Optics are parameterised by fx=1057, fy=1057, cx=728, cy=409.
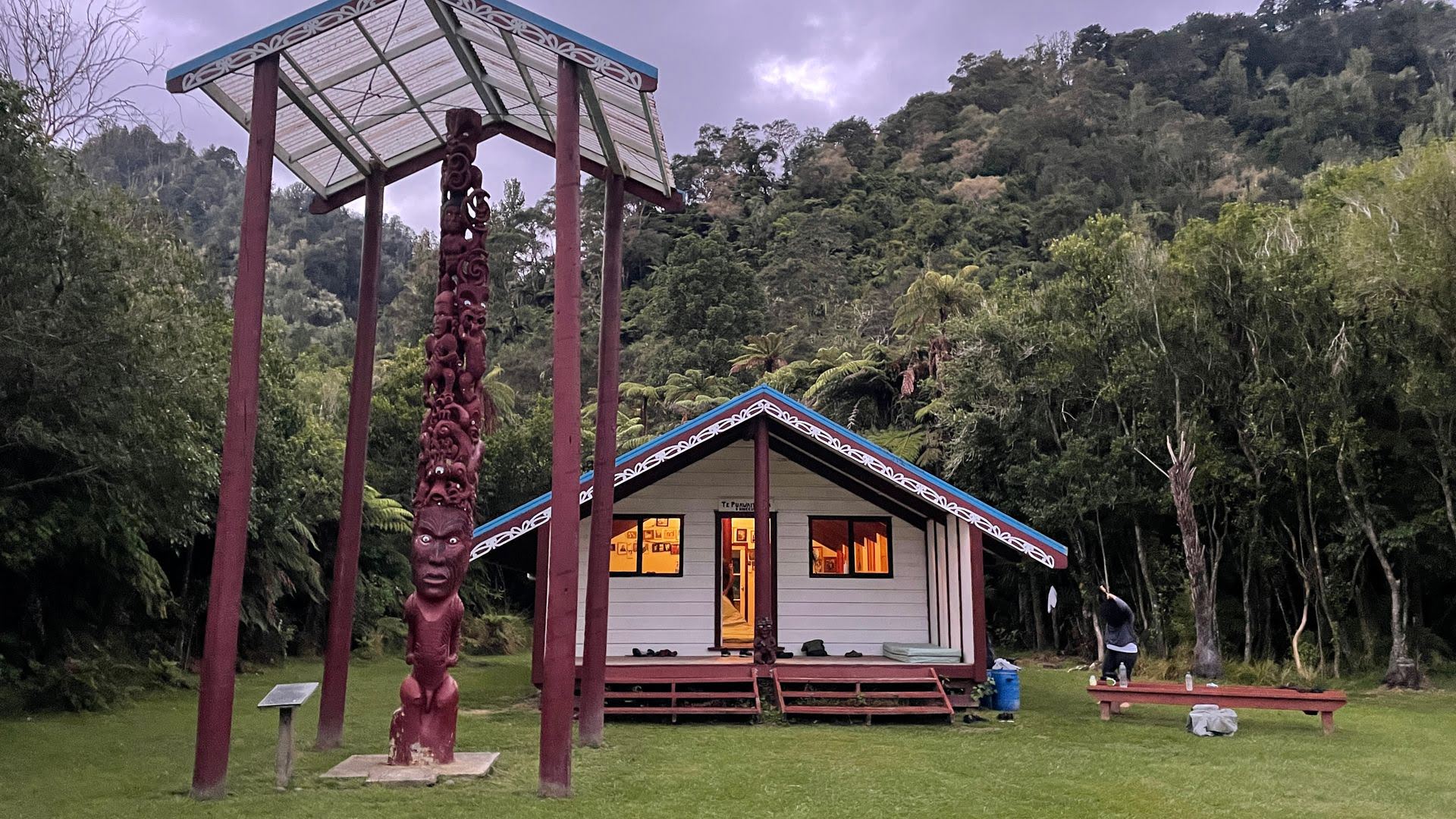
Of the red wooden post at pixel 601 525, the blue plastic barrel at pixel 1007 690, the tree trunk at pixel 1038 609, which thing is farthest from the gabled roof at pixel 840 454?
the tree trunk at pixel 1038 609

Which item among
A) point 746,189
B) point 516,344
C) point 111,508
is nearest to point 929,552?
point 111,508

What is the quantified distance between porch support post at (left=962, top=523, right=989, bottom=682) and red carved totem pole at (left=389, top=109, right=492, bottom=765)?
7.15 m

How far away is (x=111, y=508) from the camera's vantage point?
12.3m

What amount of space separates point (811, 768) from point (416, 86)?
7230 millimetres

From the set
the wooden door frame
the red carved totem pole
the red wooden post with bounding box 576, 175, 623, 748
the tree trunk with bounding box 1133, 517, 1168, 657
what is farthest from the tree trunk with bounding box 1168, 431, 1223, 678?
the red carved totem pole

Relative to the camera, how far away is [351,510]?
32.2 ft

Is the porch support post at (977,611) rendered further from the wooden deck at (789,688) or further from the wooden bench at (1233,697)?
the wooden bench at (1233,697)

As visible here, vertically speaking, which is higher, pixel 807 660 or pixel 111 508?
pixel 111 508

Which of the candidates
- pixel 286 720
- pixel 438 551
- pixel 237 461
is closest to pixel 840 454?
pixel 438 551

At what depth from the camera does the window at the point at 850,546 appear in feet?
52.6

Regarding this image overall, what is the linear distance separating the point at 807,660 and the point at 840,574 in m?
2.07

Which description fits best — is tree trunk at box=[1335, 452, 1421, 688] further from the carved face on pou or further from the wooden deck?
the carved face on pou

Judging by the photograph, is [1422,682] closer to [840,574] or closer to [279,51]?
[840,574]

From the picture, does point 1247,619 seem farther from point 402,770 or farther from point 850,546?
point 402,770
